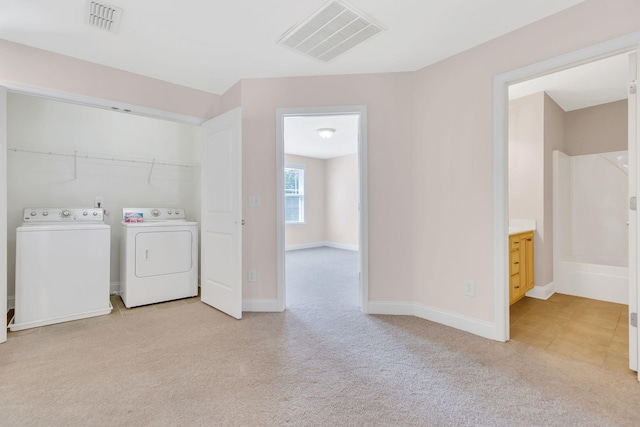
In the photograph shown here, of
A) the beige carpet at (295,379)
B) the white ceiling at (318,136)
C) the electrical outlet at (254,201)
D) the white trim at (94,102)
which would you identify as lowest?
the beige carpet at (295,379)

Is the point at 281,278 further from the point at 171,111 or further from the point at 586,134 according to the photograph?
the point at 586,134

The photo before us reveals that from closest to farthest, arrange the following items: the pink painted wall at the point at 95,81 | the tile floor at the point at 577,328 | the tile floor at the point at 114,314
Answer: the tile floor at the point at 577,328
the pink painted wall at the point at 95,81
the tile floor at the point at 114,314

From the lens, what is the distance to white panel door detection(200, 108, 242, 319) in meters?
2.56

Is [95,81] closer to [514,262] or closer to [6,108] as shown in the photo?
[6,108]

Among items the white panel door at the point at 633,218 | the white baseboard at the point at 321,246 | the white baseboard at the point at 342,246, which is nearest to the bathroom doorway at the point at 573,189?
the white panel door at the point at 633,218

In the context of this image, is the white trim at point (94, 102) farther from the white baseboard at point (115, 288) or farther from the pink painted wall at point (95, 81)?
the white baseboard at point (115, 288)

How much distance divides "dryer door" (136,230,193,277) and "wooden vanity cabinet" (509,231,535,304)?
11.4ft

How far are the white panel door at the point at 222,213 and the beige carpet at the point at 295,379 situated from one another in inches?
16.4

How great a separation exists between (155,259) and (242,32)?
241cm

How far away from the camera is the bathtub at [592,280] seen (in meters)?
3.03

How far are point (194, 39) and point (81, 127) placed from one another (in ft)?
6.84

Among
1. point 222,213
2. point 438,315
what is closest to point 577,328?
point 438,315

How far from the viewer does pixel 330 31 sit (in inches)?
80.6

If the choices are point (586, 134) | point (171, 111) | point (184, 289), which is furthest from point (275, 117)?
point (586, 134)
